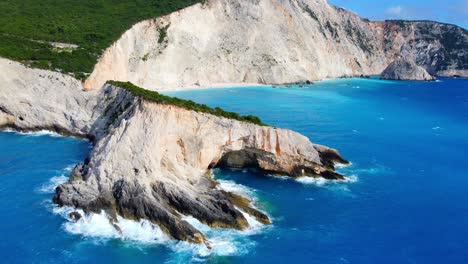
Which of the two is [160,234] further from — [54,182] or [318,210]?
[54,182]

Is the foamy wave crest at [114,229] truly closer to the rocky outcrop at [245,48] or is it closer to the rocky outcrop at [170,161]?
the rocky outcrop at [170,161]

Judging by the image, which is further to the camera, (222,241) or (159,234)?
(159,234)

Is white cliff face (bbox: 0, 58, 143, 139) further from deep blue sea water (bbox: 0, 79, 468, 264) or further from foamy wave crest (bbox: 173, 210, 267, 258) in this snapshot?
foamy wave crest (bbox: 173, 210, 267, 258)

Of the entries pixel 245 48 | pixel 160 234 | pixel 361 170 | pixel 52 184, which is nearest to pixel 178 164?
pixel 160 234

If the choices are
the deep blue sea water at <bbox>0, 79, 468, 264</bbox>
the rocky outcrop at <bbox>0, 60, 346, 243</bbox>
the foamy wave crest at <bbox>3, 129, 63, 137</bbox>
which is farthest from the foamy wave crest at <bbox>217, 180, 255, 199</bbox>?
the foamy wave crest at <bbox>3, 129, 63, 137</bbox>

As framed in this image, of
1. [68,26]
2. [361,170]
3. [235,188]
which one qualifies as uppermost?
[68,26]

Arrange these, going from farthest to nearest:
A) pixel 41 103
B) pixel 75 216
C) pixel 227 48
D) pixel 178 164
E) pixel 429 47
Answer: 1. pixel 429 47
2. pixel 227 48
3. pixel 41 103
4. pixel 178 164
5. pixel 75 216
